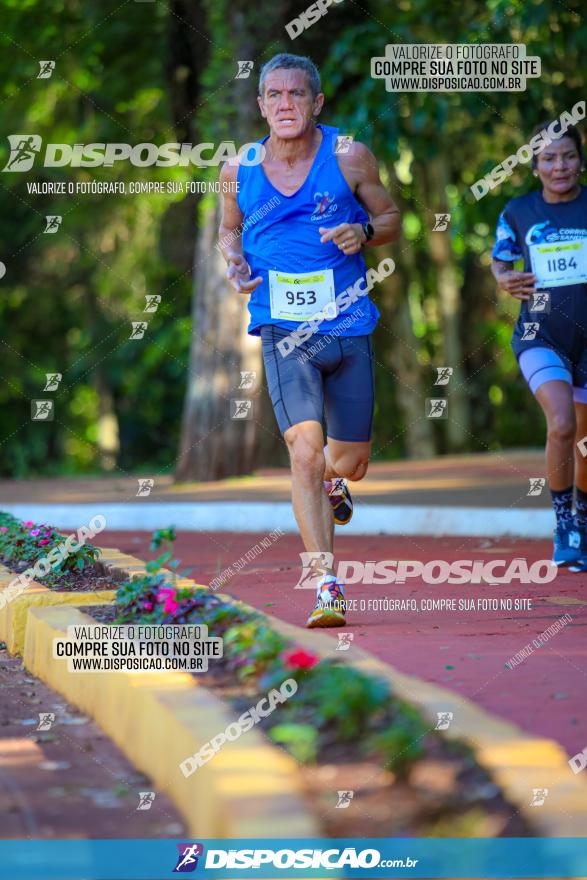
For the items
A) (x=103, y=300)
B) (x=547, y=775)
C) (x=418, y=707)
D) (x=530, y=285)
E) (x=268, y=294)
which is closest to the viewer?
(x=547, y=775)

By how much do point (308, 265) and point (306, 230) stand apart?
168 mm

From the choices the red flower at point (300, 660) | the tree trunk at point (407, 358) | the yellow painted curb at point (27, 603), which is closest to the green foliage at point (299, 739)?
the red flower at point (300, 660)

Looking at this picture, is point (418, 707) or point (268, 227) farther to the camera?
point (268, 227)

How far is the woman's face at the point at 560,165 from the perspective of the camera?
8.92 m

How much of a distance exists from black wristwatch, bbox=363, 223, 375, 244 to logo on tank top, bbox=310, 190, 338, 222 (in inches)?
6.4

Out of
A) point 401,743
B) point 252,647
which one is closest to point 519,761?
point 401,743

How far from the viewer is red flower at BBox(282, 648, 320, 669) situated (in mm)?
5026

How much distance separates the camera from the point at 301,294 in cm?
747

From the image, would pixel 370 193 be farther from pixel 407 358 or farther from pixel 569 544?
pixel 407 358

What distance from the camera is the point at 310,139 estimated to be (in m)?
7.59

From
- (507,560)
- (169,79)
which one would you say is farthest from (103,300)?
(507,560)

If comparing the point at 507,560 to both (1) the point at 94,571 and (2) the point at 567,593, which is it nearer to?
(2) the point at 567,593

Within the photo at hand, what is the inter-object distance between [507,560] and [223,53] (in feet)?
32.0

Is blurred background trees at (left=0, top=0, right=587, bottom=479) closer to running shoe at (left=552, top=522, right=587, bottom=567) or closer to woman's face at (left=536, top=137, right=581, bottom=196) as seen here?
woman's face at (left=536, top=137, right=581, bottom=196)
